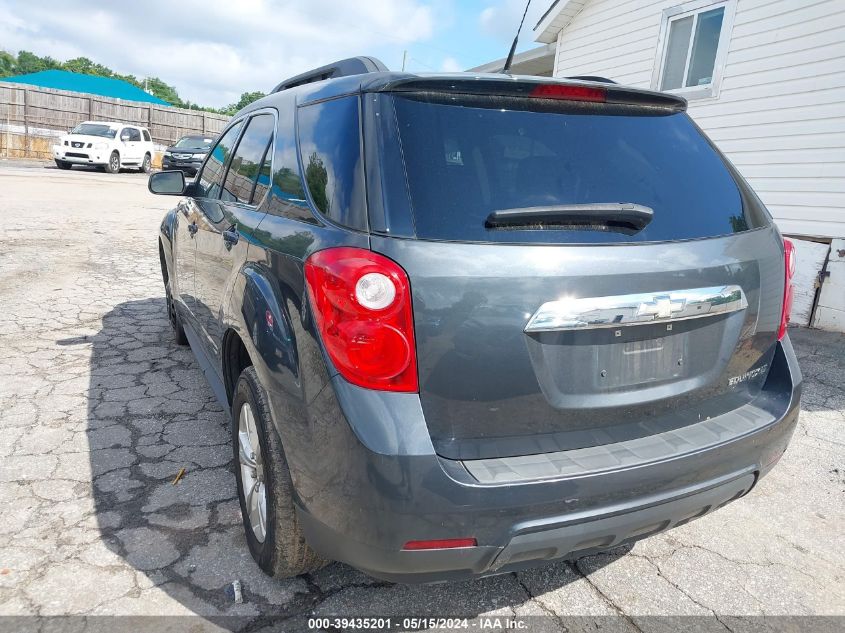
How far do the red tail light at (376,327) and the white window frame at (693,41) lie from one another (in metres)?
8.31

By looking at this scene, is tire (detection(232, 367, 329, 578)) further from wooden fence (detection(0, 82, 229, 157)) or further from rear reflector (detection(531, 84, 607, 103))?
wooden fence (detection(0, 82, 229, 157))

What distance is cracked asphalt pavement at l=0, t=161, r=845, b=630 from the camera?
2254 mm

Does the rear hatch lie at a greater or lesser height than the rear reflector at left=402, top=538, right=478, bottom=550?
greater

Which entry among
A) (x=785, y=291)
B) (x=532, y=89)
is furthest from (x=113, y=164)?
(x=785, y=291)

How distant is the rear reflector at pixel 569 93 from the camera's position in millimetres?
2049

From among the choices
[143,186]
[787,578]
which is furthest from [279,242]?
[143,186]

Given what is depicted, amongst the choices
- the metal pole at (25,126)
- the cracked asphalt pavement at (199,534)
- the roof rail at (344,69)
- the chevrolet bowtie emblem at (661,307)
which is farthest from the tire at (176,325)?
the metal pole at (25,126)

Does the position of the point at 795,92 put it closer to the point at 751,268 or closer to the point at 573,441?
the point at 751,268

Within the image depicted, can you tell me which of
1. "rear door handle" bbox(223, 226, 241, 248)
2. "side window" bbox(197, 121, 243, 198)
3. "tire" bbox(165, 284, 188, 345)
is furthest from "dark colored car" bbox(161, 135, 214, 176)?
"rear door handle" bbox(223, 226, 241, 248)

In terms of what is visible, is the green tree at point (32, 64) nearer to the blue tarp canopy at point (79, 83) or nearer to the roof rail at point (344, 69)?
the blue tarp canopy at point (79, 83)

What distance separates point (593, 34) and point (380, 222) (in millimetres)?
10462

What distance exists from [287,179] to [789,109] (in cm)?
736

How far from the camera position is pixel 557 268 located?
1787 millimetres

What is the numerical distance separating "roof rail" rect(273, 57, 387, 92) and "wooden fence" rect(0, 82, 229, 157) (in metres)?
23.6
